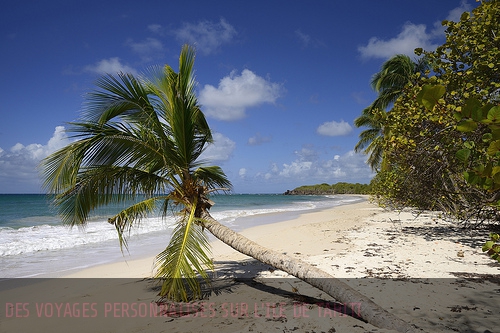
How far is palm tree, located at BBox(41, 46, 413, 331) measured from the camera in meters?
4.70

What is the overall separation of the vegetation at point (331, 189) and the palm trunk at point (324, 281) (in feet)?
257

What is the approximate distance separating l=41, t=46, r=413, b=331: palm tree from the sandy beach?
0.59 meters

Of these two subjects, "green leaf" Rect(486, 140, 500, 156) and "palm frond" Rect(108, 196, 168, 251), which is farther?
"palm frond" Rect(108, 196, 168, 251)

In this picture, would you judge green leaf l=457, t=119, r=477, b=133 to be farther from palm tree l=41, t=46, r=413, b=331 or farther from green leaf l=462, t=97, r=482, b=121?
palm tree l=41, t=46, r=413, b=331

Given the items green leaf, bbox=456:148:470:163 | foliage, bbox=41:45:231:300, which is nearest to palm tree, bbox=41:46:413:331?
foliage, bbox=41:45:231:300

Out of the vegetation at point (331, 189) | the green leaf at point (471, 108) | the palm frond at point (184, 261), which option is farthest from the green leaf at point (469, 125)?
the vegetation at point (331, 189)

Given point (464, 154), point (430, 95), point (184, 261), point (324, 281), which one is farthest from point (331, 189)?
point (430, 95)

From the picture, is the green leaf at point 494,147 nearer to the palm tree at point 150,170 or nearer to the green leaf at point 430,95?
the green leaf at point 430,95

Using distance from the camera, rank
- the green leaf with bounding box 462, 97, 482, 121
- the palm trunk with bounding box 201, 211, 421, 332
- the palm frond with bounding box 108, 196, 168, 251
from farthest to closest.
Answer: the palm frond with bounding box 108, 196, 168, 251 → the palm trunk with bounding box 201, 211, 421, 332 → the green leaf with bounding box 462, 97, 482, 121

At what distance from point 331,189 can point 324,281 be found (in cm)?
10496

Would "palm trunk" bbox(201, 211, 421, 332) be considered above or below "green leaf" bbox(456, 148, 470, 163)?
below

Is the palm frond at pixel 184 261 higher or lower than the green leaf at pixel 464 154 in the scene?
lower

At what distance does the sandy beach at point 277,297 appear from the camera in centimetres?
386

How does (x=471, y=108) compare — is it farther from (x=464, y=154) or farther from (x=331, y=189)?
(x=331, y=189)
